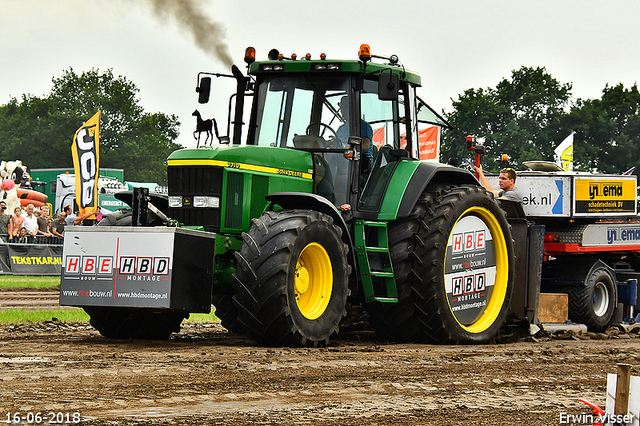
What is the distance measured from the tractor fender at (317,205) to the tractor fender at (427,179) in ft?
2.22

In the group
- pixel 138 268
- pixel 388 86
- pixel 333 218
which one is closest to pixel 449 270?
pixel 333 218

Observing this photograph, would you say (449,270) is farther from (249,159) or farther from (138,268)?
(138,268)

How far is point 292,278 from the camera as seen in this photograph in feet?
25.0

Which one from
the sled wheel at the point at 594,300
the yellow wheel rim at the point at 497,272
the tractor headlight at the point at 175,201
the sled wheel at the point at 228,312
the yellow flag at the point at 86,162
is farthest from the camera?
the yellow flag at the point at 86,162

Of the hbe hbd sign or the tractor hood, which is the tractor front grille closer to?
the tractor hood

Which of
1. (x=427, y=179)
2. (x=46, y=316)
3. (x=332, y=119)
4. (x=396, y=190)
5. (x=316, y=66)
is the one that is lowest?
(x=46, y=316)

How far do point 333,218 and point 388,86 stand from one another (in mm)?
1417

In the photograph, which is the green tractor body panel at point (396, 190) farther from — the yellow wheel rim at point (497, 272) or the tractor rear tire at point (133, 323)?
the tractor rear tire at point (133, 323)

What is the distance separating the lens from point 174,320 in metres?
9.16

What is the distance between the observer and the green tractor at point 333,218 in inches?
306

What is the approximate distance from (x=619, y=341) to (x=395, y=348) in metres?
3.71

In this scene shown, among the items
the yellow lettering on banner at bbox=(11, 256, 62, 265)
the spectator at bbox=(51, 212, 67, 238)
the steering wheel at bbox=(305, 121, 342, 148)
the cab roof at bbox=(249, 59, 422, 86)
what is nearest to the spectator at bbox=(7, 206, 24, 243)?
the yellow lettering on banner at bbox=(11, 256, 62, 265)

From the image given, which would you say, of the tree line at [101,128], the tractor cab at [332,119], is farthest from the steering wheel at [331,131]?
the tree line at [101,128]

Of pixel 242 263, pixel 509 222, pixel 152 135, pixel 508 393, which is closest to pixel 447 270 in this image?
pixel 509 222
